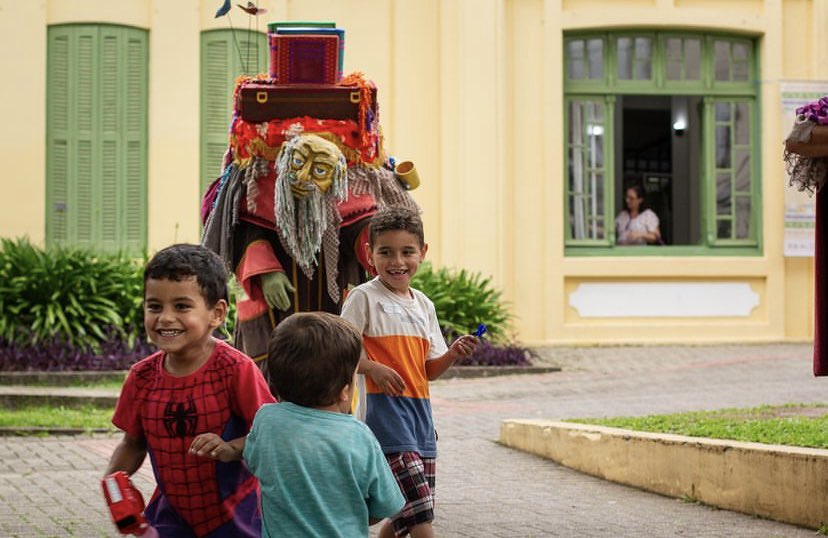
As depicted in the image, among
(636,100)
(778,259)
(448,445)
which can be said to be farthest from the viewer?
(636,100)

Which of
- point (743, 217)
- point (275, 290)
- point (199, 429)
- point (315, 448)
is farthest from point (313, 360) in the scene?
point (743, 217)

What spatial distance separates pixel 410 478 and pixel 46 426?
21.0 ft

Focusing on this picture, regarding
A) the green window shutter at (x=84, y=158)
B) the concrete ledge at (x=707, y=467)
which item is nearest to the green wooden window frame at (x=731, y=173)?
the green window shutter at (x=84, y=158)

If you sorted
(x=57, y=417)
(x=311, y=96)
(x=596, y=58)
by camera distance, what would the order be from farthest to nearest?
(x=596, y=58), (x=57, y=417), (x=311, y=96)

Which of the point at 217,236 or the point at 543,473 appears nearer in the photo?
the point at 217,236

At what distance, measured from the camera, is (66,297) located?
15.1 m

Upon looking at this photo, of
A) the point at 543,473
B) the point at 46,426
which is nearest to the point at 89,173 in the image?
the point at 46,426

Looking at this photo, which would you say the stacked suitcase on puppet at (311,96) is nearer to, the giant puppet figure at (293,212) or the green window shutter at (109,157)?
the giant puppet figure at (293,212)

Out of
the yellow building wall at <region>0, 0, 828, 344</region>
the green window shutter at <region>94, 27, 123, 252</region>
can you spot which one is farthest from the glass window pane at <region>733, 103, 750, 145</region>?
the green window shutter at <region>94, 27, 123, 252</region>

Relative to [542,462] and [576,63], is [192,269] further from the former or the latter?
[576,63]

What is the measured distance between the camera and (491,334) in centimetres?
1631

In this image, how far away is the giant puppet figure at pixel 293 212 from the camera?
6367 mm

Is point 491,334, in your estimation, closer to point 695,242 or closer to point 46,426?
point 695,242

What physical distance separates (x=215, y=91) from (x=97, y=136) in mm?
1483
